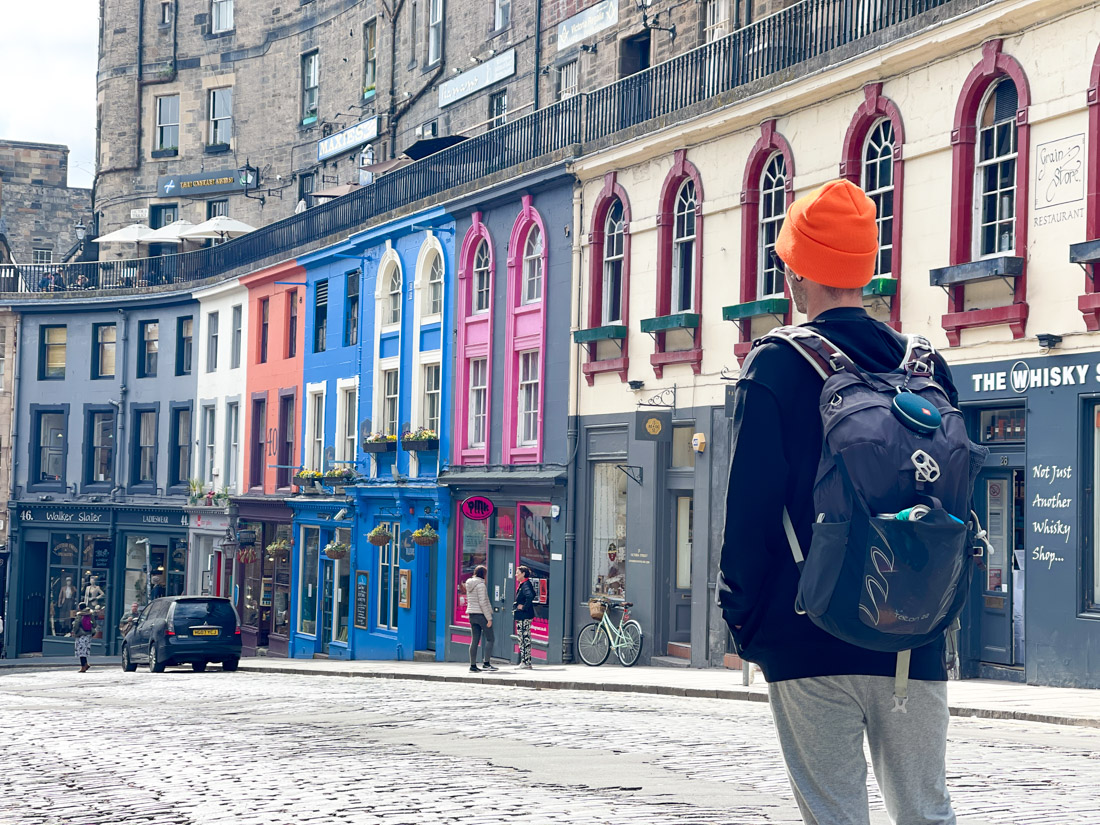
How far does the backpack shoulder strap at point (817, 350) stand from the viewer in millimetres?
3482

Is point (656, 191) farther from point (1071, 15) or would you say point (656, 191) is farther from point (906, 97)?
point (1071, 15)

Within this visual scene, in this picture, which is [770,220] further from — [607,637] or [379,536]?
[379,536]

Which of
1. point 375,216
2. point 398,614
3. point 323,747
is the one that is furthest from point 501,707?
point 375,216

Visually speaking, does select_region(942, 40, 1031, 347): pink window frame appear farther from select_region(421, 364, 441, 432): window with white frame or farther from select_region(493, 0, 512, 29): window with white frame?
select_region(493, 0, 512, 29): window with white frame

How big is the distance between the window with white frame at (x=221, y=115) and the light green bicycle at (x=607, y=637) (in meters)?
29.8

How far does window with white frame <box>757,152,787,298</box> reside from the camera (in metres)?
23.0

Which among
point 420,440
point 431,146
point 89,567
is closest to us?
point 420,440

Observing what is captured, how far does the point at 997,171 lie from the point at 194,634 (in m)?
18.2

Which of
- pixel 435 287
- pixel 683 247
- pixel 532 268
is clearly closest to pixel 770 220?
pixel 683 247

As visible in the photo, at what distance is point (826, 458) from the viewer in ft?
11.2

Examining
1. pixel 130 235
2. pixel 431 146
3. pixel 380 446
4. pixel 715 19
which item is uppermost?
pixel 715 19

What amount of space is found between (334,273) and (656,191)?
559 inches

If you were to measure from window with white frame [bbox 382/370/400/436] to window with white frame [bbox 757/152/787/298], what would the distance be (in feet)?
43.3

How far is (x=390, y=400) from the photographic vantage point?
35156 mm
